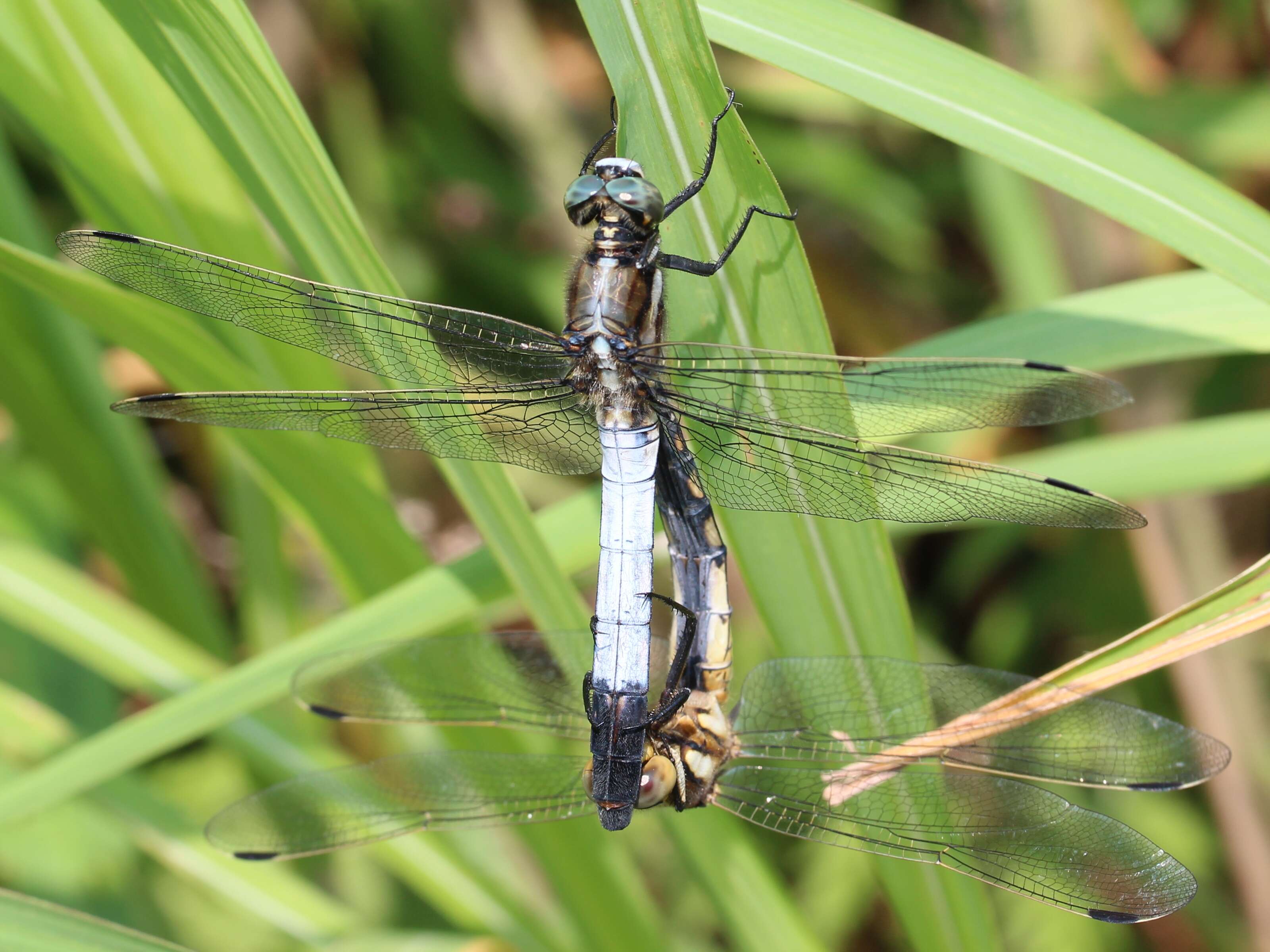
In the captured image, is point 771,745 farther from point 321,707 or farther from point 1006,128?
point 1006,128

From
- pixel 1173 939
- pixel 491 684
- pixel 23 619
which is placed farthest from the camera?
pixel 1173 939

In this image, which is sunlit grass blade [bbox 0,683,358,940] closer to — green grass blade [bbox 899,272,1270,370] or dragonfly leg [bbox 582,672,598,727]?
dragonfly leg [bbox 582,672,598,727]

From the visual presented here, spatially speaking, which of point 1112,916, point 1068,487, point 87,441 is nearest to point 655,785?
point 1112,916

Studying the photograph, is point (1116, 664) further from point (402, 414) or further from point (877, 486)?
point (402, 414)

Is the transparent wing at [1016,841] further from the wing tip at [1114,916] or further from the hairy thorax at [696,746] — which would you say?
the hairy thorax at [696,746]

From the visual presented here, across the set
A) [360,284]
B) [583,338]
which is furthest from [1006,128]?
[360,284]

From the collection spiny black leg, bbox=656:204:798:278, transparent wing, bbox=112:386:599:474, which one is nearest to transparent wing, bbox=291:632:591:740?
transparent wing, bbox=112:386:599:474
